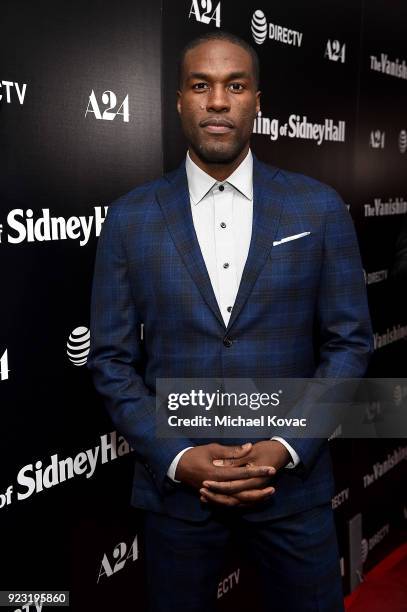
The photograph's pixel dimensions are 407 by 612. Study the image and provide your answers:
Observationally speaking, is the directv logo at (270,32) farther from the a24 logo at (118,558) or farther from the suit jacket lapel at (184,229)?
the a24 logo at (118,558)

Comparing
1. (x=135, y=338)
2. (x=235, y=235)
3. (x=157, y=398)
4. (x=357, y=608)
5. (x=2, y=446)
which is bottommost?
(x=357, y=608)

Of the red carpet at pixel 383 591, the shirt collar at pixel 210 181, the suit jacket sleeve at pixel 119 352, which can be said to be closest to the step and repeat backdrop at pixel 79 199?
the suit jacket sleeve at pixel 119 352

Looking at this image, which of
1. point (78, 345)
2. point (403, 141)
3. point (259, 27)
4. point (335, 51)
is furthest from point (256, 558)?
point (403, 141)

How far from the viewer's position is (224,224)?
1.69 m

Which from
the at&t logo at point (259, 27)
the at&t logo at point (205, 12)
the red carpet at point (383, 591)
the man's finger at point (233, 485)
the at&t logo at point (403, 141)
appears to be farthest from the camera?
the at&t logo at point (403, 141)

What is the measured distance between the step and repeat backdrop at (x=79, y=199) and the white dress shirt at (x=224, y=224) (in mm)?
347

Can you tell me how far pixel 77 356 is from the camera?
6.43ft

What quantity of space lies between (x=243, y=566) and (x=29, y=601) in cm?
103

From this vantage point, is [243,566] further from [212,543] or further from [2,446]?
[2,446]

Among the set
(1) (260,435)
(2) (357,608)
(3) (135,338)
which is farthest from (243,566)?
(3) (135,338)

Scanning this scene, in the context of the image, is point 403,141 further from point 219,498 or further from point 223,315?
point 219,498

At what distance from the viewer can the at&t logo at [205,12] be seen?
2.13 meters

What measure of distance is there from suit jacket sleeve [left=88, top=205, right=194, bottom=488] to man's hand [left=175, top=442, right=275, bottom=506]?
48 mm

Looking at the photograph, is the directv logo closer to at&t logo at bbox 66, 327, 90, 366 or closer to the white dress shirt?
the white dress shirt
